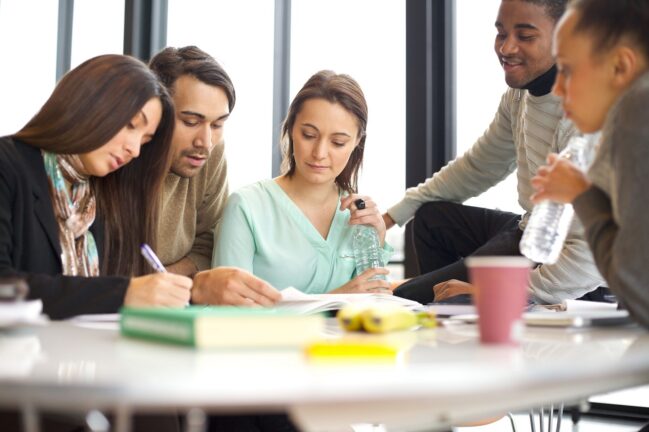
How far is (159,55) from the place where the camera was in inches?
105

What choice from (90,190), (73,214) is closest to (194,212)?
(90,190)

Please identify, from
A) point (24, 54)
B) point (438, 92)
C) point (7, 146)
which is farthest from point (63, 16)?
point (7, 146)

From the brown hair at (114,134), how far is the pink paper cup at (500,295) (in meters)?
1.14

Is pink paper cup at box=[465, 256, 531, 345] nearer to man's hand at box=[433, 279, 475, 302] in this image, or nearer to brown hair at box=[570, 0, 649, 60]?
brown hair at box=[570, 0, 649, 60]

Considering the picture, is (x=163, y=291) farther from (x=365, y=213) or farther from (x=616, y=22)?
(x=365, y=213)

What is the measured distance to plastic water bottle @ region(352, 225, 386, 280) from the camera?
243 centimetres

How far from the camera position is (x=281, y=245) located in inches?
96.6

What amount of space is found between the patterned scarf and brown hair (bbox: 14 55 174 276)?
0.20ft

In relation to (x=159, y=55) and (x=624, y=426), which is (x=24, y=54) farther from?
(x=624, y=426)

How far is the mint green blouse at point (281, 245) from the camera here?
2.37 m

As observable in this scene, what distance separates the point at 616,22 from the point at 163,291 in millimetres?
821

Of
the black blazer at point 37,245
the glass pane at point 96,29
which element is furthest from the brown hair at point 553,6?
the glass pane at point 96,29

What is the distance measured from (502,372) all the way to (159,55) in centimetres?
224

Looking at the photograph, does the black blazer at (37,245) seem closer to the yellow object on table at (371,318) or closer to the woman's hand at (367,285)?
the yellow object on table at (371,318)
